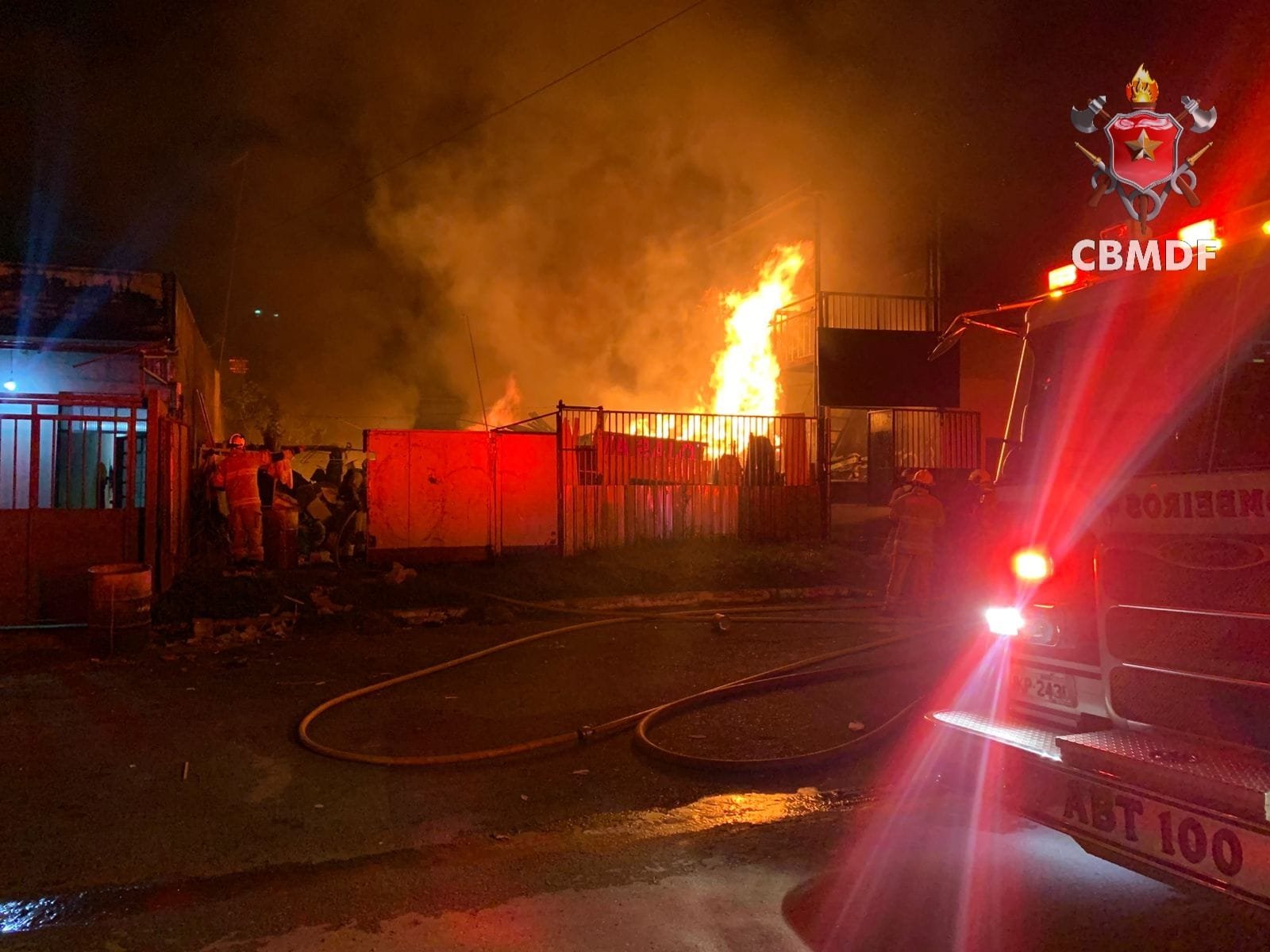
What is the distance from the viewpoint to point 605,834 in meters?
4.14

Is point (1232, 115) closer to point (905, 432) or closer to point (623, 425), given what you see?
point (905, 432)

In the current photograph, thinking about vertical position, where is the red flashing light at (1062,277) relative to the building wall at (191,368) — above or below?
below

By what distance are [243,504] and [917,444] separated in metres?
10.9

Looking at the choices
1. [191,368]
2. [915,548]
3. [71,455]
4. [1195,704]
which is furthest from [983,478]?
[191,368]

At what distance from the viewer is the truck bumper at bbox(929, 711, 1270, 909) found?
2.46m

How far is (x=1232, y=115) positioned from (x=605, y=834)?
12048 mm

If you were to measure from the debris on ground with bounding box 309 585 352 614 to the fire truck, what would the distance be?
690 cm

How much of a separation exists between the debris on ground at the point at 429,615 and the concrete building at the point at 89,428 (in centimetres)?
248

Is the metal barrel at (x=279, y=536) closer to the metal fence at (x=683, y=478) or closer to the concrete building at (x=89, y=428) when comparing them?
the concrete building at (x=89, y=428)

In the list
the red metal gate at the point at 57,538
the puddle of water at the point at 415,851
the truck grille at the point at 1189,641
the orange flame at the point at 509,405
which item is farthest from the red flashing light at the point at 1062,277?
the orange flame at the point at 509,405

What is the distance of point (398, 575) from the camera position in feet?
32.7

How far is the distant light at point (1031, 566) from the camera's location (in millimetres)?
3562

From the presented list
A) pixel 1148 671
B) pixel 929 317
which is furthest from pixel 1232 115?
pixel 1148 671

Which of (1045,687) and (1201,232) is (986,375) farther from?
(1045,687)
